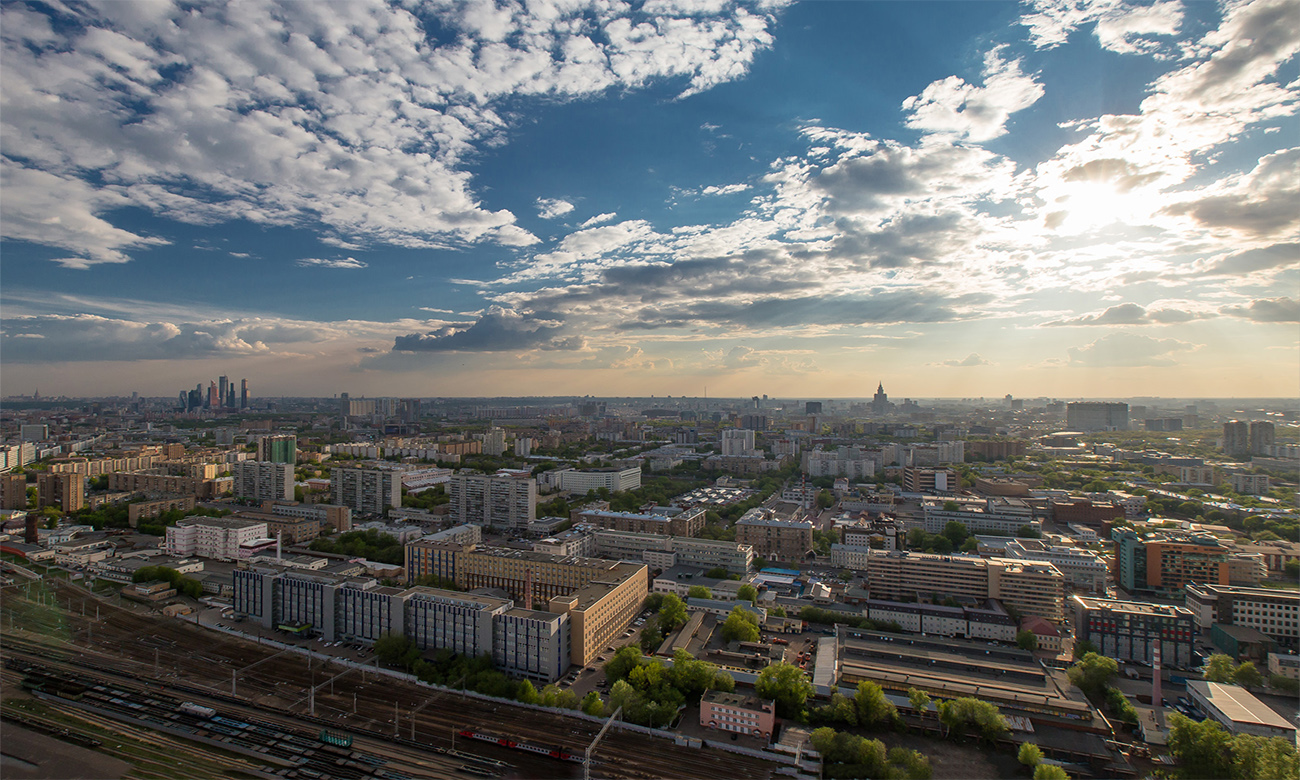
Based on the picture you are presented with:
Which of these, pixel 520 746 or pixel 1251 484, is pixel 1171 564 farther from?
pixel 520 746

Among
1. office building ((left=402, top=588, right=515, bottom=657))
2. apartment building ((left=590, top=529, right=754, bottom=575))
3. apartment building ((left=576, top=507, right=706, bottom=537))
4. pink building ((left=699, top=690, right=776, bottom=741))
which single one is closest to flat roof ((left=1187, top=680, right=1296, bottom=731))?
pink building ((left=699, top=690, right=776, bottom=741))

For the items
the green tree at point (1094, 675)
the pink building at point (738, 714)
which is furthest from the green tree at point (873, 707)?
the green tree at point (1094, 675)

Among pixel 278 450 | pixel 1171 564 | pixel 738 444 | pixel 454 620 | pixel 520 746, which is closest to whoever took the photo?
pixel 520 746

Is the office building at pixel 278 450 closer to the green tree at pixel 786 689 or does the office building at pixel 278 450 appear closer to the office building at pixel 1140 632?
the green tree at pixel 786 689

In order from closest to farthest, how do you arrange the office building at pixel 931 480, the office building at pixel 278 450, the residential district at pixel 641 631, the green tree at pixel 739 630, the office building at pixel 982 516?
the residential district at pixel 641 631 < the green tree at pixel 739 630 < the office building at pixel 982 516 < the office building at pixel 931 480 < the office building at pixel 278 450

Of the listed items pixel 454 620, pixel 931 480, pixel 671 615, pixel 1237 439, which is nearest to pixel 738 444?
pixel 931 480

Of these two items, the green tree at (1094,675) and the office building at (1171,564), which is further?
the office building at (1171,564)

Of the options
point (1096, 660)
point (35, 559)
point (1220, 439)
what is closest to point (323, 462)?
point (35, 559)
